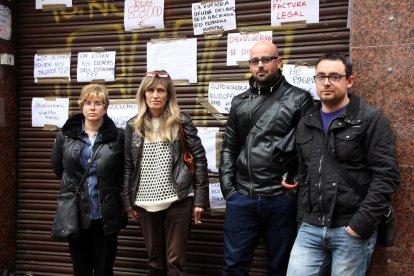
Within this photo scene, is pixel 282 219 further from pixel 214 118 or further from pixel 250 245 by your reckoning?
pixel 214 118

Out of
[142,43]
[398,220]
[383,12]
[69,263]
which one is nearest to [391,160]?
[398,220]

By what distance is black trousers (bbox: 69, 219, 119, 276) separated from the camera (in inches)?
163

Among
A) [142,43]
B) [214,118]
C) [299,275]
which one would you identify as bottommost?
[299,275]

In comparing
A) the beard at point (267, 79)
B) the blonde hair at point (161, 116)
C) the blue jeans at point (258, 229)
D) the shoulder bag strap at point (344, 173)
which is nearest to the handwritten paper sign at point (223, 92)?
the blonde hair at point (161, 116)

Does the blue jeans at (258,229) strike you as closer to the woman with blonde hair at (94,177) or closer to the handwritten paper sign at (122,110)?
the woman with blonde hair at (94,177)

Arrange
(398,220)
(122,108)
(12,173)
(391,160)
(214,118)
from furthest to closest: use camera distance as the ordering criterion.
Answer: (12,173), (122,108), (214,118), (398,220), (391,160)

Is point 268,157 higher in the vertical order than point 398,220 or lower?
higher

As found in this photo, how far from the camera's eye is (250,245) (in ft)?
12.1

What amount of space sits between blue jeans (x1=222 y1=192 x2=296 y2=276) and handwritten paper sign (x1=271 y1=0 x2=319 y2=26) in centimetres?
179

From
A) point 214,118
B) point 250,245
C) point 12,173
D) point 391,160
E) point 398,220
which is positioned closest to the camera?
point 391,160

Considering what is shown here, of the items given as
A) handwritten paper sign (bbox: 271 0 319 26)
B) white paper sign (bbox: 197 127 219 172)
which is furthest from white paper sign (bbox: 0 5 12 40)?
handwritten paper sign (bbox: 271 0 319 26)

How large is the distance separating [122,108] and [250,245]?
2.22 metres

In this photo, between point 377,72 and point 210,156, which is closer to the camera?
point 377,72

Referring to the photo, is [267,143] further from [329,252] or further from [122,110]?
[122,110]
